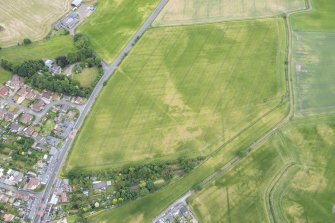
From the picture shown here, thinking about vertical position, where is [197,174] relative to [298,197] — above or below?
above

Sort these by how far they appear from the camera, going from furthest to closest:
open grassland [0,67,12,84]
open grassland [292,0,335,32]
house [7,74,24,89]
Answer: open grassland [292,0,335,32] < open grassland [0,67,12,84] < house [7,74,24,89]

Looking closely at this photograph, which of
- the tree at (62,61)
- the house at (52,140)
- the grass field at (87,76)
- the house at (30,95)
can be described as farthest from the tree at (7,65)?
the house at (52,140)

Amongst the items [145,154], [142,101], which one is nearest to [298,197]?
[145,154]

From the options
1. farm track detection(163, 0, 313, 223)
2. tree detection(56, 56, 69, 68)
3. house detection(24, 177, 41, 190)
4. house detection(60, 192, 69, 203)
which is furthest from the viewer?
tree detection(56, 56, 69, 68)

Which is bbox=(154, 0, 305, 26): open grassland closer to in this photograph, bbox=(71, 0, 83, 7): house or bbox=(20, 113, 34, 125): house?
bbox=(71, 0, 83, 7): house

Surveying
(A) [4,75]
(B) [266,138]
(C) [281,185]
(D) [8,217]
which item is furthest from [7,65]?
(C) [281,185]

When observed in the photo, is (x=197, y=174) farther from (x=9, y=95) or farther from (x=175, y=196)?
(x=9, y=95)

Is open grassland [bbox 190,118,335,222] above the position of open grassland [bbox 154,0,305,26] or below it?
below

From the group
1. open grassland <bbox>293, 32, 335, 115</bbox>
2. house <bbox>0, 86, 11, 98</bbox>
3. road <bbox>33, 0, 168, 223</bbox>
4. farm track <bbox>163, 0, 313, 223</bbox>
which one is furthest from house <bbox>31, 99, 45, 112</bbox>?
open grassland <bbox>293, 32, 335, 115</bbox>
